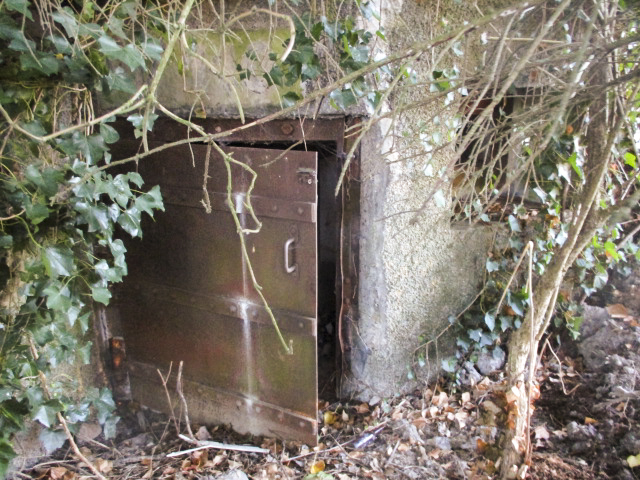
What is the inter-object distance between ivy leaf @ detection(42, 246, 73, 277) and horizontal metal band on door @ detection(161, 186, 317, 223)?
1.87 feet

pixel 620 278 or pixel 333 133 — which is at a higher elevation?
pixel 333 133

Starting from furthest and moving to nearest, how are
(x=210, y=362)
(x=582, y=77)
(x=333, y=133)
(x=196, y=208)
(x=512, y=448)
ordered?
(x=210, y=362)
(x=196, y=208)
(x=333, y=133)
(x=512, y=448)
(x=582, y=77)

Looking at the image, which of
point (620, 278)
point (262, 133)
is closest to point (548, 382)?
point (620, 278)

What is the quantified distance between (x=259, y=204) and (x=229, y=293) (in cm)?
50

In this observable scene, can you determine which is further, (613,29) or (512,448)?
(512,448)

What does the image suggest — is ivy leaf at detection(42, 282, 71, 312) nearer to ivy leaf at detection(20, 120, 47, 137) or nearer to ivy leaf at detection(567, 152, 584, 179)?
ivy leaf at detection(20, 120, 47, 137)

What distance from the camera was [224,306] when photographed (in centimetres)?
256

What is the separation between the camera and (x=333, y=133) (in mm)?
2283

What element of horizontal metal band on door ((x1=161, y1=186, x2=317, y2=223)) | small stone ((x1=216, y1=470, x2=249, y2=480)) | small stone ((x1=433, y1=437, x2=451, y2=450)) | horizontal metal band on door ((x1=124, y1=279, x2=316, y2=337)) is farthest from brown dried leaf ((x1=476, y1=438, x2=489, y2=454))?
horizontal metal band on door ((x1=161, y1=186, x2=317, y2=223))

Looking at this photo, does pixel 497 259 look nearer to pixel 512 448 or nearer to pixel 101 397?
pixel 512 448

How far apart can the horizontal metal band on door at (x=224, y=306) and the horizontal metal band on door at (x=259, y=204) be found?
0.46m

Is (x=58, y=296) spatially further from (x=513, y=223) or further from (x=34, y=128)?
(x=513, y=223)

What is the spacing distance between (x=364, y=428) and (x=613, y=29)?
204 cm

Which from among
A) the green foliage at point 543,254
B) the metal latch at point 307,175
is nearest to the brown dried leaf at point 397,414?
the green foliage at point 543,254
